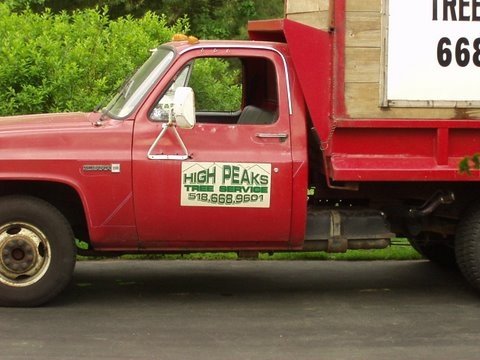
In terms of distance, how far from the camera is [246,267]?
9953 millimetres

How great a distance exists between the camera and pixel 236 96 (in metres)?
11.0

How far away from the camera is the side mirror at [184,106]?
7680mm

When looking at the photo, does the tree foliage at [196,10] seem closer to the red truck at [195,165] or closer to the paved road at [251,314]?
the paved road at [251,314]

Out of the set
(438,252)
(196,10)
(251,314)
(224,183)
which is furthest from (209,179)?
(196,10)

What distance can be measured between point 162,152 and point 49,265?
3.74 feet

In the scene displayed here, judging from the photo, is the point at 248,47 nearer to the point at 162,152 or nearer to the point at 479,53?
the point at 162,152

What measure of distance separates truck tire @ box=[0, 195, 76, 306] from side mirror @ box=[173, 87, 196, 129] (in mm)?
1140

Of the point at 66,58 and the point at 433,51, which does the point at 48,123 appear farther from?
the point at 66,58

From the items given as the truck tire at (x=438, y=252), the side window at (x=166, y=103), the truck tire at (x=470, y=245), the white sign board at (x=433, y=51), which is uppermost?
the white sign board at (x=433, y=51)

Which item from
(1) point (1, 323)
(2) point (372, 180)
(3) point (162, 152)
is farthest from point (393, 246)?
A: (1) point (1, 323)

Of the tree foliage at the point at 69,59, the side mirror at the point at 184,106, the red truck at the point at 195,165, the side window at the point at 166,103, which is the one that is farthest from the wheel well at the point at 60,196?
the tree foliage at the point at 69,59

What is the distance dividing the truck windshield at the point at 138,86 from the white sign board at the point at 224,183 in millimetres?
620

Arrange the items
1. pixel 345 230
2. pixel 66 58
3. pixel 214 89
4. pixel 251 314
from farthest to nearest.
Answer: pixel 66 58, pixel 214 89, pixel 345 230, pixel 251 314

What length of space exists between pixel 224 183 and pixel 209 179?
11 cm
